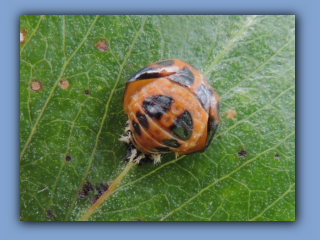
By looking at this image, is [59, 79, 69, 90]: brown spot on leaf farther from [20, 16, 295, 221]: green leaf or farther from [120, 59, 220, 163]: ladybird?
[120, 59, 220, 163]: ladybird

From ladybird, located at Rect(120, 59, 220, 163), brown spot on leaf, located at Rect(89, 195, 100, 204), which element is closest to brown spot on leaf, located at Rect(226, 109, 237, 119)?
ladybird, located at Rect(120, 59, 220, 163)

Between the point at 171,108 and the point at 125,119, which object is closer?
the point at 171,108

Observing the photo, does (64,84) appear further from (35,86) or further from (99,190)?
(99,190)

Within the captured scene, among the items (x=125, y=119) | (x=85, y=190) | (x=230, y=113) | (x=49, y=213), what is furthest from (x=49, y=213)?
(x=230, y=113)

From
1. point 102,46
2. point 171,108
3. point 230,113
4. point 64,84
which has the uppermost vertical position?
point 102,46

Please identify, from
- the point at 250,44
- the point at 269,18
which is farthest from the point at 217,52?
the point at 269,18

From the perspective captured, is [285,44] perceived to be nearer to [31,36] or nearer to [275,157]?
[275,157]

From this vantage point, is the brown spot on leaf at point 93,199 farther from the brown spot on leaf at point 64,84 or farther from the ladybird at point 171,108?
the brown spot on leaf at point 64,84
